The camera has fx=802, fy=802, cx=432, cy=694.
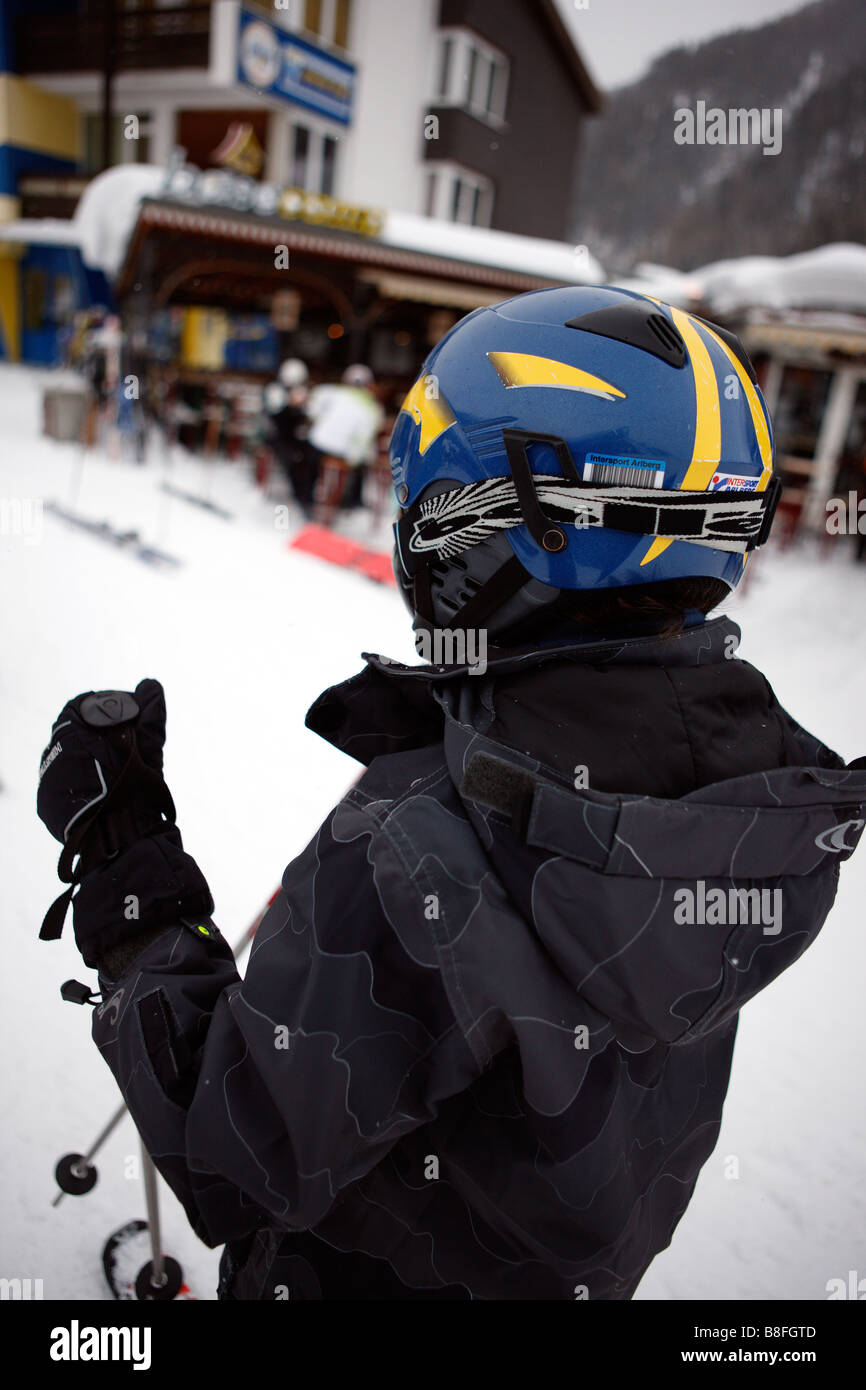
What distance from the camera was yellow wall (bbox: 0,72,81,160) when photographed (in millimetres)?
16203

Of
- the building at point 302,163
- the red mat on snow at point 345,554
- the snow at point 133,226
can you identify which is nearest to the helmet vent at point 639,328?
the red mat on snow at point 345,554

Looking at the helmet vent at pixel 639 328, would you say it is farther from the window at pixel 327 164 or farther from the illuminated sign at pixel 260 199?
the window at pixel 327 164

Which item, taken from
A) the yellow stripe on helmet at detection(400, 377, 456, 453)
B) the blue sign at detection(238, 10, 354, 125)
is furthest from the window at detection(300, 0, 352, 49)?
the yellow stripe on helmet at detection(400, 377, 456, 453)

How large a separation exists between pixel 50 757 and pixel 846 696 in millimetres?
4907

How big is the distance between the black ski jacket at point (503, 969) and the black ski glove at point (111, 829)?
64 millimetres

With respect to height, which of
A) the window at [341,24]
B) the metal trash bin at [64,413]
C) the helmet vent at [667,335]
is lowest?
the helmet vent at [667,335]

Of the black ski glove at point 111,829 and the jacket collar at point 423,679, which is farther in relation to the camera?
the black ski glove at point 111,829

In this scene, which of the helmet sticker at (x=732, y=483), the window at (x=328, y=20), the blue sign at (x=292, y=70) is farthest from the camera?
the window at (x=328, y=20)

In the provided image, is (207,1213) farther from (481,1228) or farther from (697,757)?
(697,757)

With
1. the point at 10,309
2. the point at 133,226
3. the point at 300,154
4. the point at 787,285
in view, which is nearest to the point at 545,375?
the point at 133,226

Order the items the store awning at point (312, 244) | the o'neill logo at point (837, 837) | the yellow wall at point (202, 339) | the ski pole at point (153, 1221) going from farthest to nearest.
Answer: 1. the yellow wall at point (202, 339)
2. the store awning at point (312, 244)
3. the ski pole at point (153, 1221)
4. the o'neill logo at point (837, 837)

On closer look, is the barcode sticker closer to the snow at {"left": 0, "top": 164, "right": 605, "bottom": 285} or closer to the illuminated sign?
the snow at {"left": 0, "top": 164, "right": 605, "bottom": 285}

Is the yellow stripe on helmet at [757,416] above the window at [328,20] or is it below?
below

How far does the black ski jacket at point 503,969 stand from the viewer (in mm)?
783
